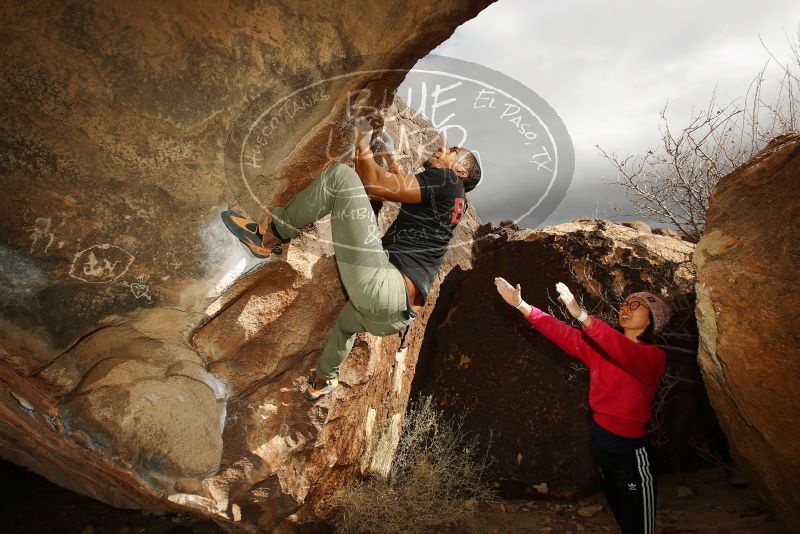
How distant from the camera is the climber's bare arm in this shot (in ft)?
7.13

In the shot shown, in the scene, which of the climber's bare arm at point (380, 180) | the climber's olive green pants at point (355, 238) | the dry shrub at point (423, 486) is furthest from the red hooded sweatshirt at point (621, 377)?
the dry shrub at point (423, 486)

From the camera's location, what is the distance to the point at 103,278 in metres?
2.35

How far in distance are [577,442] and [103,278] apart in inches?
182

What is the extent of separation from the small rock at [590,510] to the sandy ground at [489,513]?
3 cm

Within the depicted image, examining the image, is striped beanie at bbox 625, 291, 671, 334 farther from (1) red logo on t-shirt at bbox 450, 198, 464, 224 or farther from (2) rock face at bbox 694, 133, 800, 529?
(1) red logo on t-shirt at bbox 450, 198, 464, 224

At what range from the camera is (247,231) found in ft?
7.85

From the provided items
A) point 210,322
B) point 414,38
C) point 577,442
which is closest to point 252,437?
point 210,322

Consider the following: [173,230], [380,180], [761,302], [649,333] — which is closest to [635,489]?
[649,333]

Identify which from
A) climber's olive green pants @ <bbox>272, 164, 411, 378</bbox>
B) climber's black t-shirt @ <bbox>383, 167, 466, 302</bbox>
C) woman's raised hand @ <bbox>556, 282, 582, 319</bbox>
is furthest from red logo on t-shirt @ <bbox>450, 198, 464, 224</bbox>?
woman's raised hand @ <bbox>556, 282, 582, 319</bbox>

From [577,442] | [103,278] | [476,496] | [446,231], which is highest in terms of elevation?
[446,231]

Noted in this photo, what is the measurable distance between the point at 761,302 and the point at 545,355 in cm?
273

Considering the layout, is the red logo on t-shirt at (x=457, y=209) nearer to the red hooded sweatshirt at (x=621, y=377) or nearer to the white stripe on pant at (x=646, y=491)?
the red hooded sweatshirt at (x=621, y=377)

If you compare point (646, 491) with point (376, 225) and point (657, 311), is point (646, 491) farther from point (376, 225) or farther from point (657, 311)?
point (376, 225)

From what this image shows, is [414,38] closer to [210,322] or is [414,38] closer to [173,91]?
[173,91]
